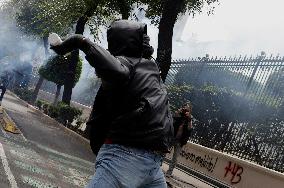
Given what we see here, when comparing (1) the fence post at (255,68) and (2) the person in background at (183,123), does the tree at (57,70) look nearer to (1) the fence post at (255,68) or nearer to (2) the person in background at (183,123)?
(1) the fence post at (255,68)

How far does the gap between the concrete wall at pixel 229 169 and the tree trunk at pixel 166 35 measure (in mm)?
2583

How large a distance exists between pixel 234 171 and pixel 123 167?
31.0 ft

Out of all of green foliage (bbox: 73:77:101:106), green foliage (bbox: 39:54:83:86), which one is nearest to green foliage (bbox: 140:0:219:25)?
green foliage (bbox: 39:54:83:86)

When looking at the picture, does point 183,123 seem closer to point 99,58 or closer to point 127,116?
point 127,116

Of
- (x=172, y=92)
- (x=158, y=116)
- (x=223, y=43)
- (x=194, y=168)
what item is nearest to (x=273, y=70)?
(x=194, y=168)

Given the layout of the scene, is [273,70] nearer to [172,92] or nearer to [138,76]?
[172,92]

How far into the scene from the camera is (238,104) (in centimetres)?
1323

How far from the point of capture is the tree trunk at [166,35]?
42.6 feet

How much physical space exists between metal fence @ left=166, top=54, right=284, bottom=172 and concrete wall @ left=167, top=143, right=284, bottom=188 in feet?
0.93

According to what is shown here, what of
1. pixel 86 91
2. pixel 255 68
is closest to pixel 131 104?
pixel 255 68

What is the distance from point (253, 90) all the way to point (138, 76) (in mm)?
10456

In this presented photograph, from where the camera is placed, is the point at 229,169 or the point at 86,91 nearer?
the point at 229,169

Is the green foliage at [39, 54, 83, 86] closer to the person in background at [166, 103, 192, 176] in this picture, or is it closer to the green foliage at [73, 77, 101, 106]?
the person in background at [166, 103, 192, 176]

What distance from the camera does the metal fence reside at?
1147 centimetres
